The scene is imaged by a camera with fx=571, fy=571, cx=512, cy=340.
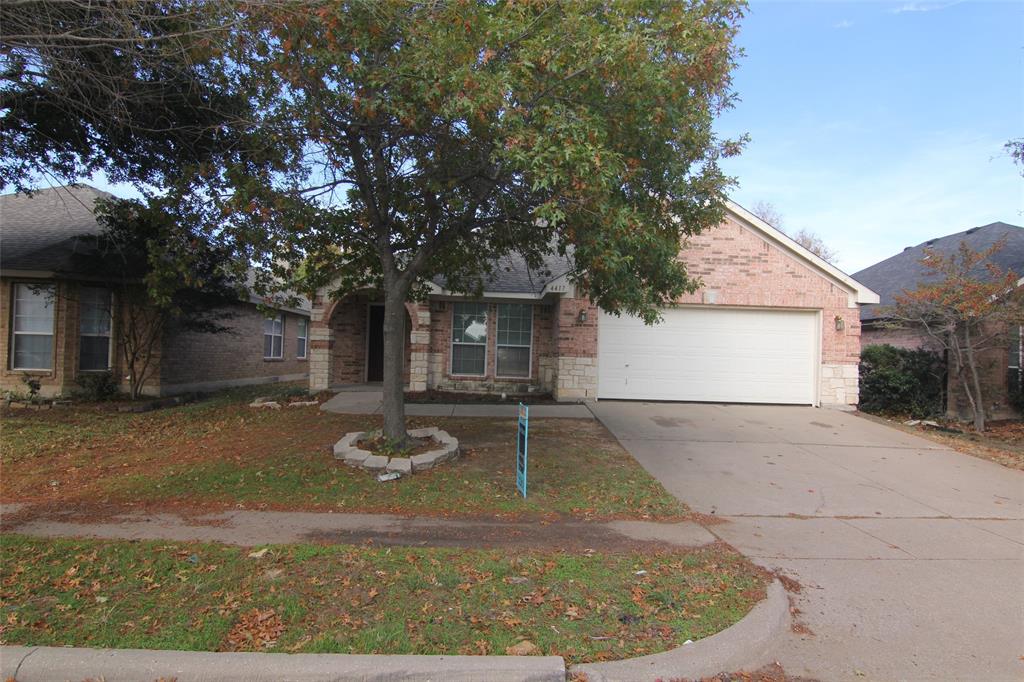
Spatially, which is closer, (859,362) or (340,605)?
(340,605)

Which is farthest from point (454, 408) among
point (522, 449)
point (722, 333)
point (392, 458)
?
point (722, 333)

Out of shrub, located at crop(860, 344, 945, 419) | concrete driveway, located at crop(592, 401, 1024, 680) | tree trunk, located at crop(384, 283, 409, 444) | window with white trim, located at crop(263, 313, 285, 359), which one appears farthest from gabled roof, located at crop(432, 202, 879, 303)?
window with white trim, located at crop(263, 313, 285, 359)

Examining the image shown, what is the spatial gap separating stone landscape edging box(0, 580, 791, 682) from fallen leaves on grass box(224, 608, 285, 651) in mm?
128

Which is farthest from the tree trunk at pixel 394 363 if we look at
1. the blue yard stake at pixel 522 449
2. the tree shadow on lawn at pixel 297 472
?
the blue yard stake at pixel 522 449

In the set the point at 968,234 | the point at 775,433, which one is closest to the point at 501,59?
the point at 775,433

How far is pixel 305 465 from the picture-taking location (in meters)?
7.42

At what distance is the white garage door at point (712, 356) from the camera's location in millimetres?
13734

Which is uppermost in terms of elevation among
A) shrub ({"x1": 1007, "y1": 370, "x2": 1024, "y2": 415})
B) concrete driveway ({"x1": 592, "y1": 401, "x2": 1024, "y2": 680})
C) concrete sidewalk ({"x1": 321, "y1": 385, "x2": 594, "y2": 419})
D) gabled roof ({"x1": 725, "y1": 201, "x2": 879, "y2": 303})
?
gabled roof ({"x1": 725, "y1": 201, "x2": 879, "y2": 303})

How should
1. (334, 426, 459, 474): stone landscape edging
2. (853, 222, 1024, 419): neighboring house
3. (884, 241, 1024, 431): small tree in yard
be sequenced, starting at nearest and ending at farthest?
1. (334, 426, 459, 474): stone landscape edging
2. (884, 241, 1024, 431): small tree in yard
3. (853, 222, 1024, 419): neighboring house

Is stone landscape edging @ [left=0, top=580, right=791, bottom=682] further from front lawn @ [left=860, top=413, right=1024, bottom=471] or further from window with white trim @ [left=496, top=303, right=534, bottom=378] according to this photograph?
window with white trim @ [left=496, top=303, right=534, bottom=378]

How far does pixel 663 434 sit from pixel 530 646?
7415mm

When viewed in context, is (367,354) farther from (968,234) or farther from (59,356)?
(968,234)

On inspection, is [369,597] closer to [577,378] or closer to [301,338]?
[577,378]

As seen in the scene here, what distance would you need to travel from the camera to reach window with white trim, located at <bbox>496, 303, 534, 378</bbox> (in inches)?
584
